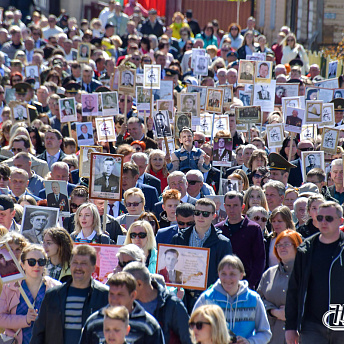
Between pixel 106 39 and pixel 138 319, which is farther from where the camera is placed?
pixel 106 39

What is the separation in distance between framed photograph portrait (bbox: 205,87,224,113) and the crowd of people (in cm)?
51

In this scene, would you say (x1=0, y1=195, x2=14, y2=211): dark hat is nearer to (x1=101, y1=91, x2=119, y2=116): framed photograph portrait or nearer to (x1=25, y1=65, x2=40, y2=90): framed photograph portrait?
(x1=101, y1=91, x2=119, y2=116): framed photograph portrait

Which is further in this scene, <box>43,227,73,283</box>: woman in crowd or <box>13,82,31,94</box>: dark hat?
<box>13,82,31,94</box>: dark hat

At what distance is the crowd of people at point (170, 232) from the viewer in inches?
256

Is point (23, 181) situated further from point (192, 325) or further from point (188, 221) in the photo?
point (192, 325)

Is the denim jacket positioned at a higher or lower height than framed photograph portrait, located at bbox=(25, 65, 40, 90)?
lower

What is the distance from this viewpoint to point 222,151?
12.6m

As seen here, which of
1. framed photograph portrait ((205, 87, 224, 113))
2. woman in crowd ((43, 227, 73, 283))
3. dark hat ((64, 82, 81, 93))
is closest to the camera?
woman in crowd ((43, 227, 73, 283))

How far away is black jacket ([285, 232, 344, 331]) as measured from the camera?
7133 mm

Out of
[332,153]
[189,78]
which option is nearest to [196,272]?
[332,153]

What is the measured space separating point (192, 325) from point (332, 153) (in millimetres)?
7565

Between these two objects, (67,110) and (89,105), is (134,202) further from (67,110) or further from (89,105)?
(67,110)

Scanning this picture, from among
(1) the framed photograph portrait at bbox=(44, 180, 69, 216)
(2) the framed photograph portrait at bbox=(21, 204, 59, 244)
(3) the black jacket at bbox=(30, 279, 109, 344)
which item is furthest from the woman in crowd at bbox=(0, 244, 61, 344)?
(1) the framed photograph portrait at bbox=(44, 180, 69, 216)

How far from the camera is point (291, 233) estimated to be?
7.92 m
